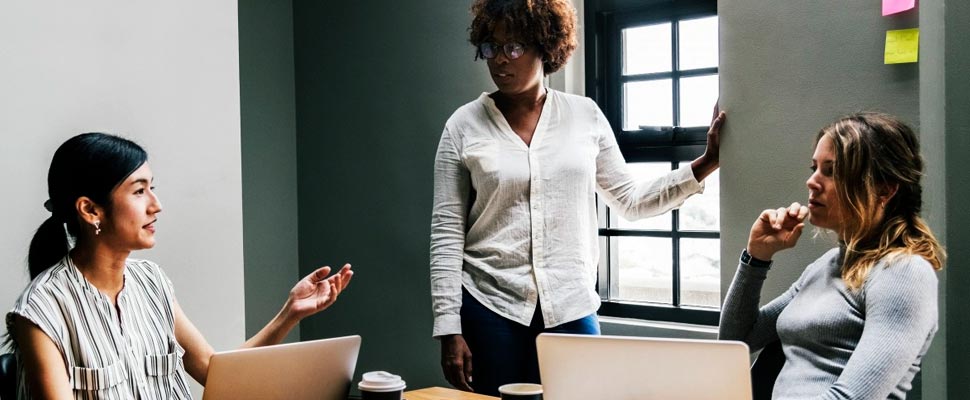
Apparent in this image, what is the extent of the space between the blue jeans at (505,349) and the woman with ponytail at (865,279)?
69 centimetres

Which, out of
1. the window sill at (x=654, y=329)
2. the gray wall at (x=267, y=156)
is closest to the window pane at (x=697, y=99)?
the window sill at (x=654, y=329)

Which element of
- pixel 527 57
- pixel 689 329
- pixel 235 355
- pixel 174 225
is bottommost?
pixel 689 329

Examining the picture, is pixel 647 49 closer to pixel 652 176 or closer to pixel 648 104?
pixel 648 104

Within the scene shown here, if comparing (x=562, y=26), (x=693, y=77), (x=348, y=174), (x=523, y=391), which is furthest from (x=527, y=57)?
(x=348, y=174)

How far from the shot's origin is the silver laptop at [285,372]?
1.51m

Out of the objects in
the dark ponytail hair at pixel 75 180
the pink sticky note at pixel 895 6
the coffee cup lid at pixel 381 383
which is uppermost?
the pink sticky note at pixel 895 6

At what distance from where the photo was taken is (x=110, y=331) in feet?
5.85

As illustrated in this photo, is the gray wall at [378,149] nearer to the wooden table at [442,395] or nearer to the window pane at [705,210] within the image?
the window pane at [705,210]

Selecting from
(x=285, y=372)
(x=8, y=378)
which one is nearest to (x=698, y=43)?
(x=285, y=372)

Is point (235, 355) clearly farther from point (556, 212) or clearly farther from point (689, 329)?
point (689, 329)

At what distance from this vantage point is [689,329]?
292 cm

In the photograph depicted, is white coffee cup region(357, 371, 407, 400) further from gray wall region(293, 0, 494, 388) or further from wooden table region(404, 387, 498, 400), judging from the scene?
gray wall region(293, 0, 494, 388)

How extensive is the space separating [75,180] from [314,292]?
23.2 inches

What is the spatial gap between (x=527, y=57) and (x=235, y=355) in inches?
48.3
